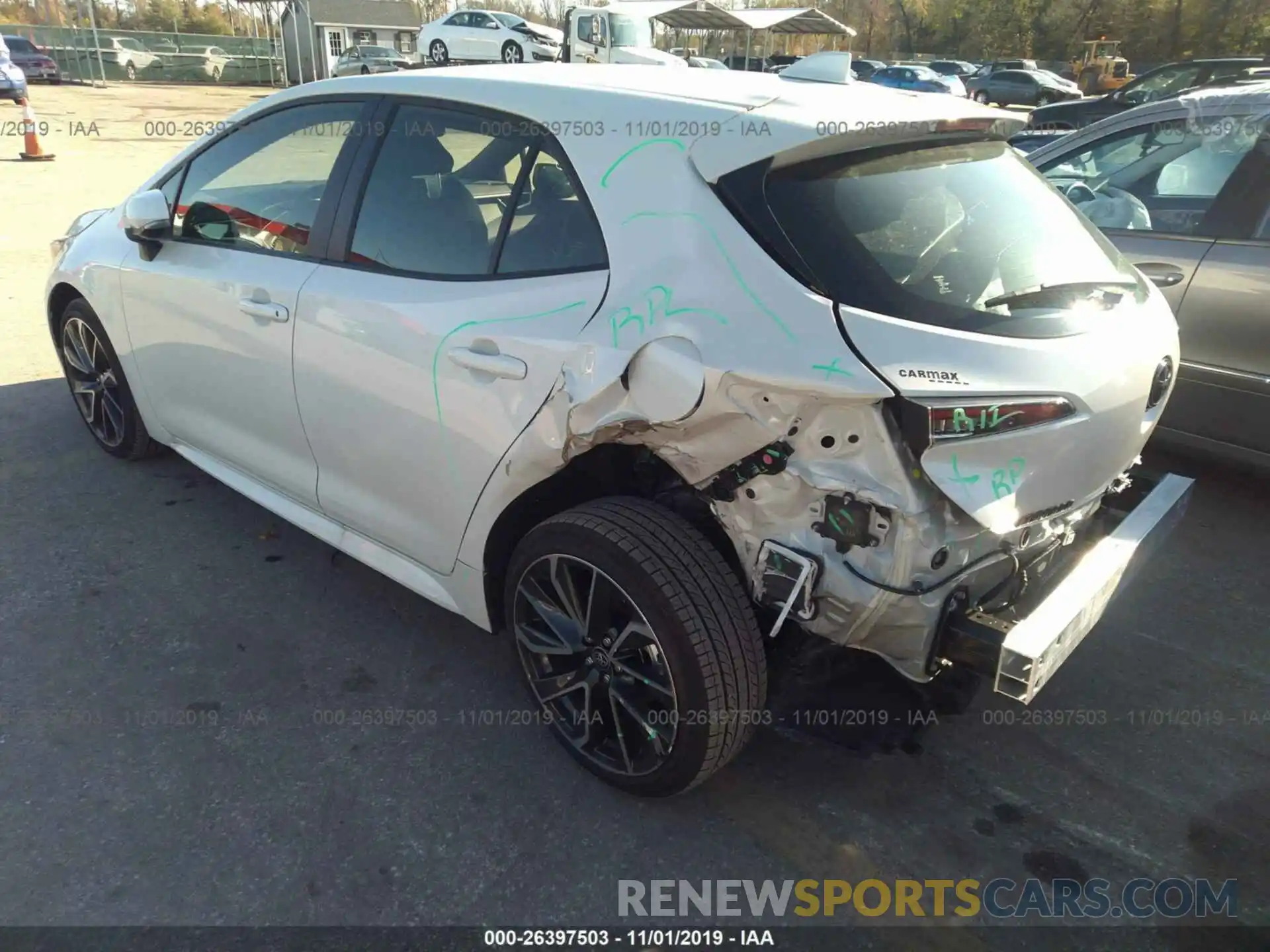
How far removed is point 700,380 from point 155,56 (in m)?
45.6

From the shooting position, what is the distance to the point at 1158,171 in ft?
14.6

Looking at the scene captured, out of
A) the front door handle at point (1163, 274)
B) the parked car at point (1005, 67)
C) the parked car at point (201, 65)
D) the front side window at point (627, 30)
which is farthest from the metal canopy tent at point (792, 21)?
the front door handle at point (1163, 274)

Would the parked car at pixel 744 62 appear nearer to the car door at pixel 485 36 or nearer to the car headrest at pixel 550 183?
the car door at pixel 485 36

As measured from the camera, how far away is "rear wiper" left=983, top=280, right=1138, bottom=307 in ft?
7.06

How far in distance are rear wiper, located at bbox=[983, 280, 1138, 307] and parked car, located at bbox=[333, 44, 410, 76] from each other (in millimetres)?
31641

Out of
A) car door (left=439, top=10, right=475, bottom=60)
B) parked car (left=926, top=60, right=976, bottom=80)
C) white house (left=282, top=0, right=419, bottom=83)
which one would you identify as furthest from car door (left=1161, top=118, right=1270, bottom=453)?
white house (left=282, top=0, right=419, bottom=83)

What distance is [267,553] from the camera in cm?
365

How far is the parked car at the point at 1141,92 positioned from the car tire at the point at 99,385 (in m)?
12.4

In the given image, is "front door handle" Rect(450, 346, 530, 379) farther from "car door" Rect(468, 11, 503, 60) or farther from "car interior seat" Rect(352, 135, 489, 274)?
"car door" Rect(468, 11, 503, 60)

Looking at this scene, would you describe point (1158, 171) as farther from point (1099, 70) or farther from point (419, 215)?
point (1099, 70)

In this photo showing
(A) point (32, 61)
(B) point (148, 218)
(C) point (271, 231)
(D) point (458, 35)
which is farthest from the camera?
(A) point (32, 61)

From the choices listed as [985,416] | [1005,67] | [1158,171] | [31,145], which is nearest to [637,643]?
[985,416]

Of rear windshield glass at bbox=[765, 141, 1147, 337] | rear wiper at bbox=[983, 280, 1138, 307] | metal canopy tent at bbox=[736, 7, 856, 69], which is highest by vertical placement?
metal canopy tent at bbox=[736, 7, 856, 69]

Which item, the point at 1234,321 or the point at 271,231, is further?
the point at 1234,321
